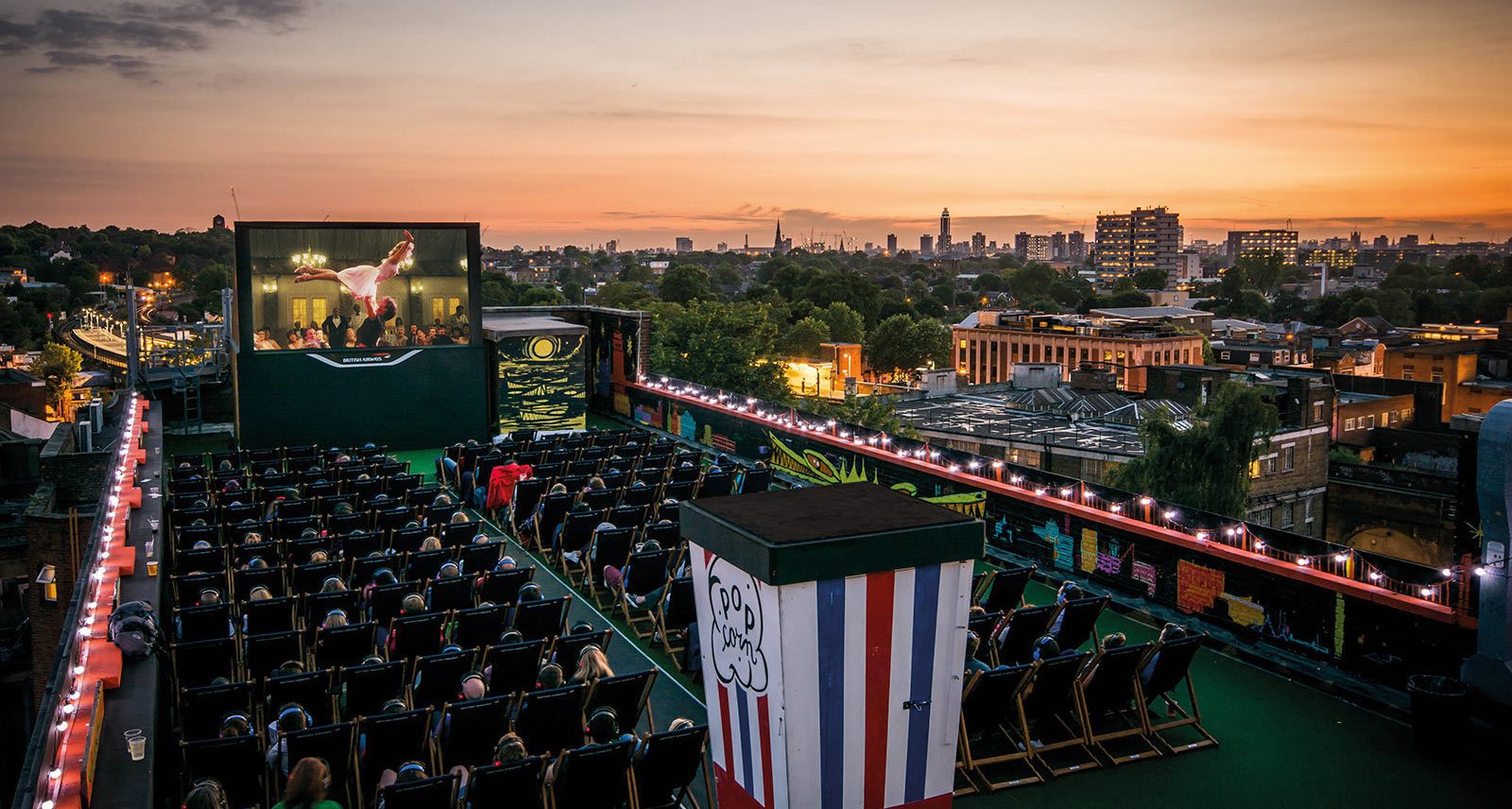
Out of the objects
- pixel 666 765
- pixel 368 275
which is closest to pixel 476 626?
pixel 666 765

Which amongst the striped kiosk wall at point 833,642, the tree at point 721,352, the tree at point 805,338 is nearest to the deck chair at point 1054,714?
the striped kiosk wall at point 833,642

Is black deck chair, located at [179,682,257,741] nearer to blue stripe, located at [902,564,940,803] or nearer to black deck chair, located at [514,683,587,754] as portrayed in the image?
black deck chair, located at [514,683,587,754]

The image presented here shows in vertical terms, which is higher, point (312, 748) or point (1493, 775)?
point (312, 748)

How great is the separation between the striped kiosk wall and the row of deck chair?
2.81m

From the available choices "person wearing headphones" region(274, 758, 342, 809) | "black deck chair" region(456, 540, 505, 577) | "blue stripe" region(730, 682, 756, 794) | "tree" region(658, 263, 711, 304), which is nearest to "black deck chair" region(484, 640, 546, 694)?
"person wearing headphones" region(274, 758, 342, 809)

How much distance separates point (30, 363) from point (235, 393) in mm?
61931

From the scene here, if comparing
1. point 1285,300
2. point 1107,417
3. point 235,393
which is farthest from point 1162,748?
point 1285,300

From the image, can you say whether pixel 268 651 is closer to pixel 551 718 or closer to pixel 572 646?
pixel 572 646

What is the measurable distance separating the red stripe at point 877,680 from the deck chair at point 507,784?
7.12 feet

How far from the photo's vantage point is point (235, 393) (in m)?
19.2

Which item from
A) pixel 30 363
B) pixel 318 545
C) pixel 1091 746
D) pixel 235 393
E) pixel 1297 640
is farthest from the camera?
pixel 30 363

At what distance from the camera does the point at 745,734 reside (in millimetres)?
3812

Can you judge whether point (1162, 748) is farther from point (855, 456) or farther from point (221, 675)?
point (855, 456)

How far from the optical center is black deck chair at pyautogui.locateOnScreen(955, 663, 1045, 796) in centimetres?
660
